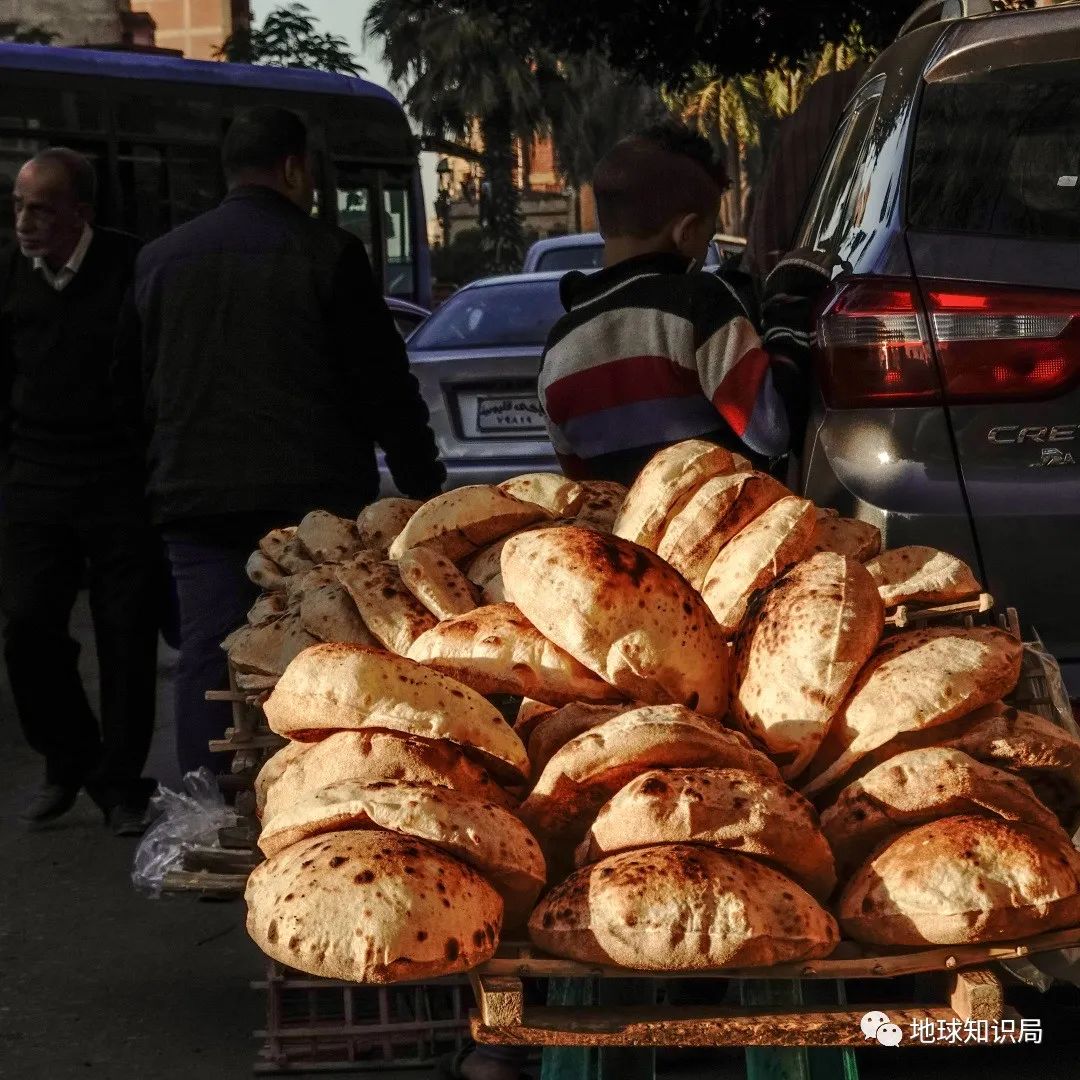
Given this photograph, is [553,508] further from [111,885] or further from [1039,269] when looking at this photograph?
[111,885]

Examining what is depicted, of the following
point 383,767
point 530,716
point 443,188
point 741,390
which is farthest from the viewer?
point 443,188

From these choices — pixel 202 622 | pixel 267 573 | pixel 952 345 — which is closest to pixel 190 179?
pixel 202 622

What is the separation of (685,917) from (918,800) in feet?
1.15

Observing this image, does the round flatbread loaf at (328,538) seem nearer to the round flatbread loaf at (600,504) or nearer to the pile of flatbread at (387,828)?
the round flatbread loaf at (600,504)

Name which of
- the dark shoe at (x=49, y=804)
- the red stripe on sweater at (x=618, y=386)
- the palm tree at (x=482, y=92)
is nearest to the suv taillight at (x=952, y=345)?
the red stripe on sweater at (x=618, y=386)

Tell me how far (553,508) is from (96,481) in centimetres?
299

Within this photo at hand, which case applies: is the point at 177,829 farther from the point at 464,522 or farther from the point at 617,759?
the point at 617,759

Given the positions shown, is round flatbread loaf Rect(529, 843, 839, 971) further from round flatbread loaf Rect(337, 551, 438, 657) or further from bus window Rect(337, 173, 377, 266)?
bus window Rect(337, 173, 377, 266)

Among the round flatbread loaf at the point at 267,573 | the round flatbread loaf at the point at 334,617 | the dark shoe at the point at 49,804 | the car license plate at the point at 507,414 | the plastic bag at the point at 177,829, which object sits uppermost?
the round flatbread loaf at the point at 334,617

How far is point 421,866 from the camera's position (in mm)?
2035

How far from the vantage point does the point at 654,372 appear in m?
3.78

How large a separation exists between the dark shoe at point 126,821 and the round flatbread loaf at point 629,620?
12.2 feet

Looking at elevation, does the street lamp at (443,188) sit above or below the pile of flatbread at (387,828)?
below

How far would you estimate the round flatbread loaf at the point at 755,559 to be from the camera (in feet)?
8.64
